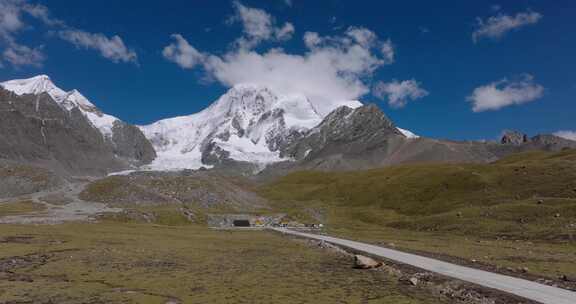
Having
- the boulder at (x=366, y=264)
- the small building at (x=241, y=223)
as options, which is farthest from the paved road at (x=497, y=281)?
the small building at (x=241, y=223)

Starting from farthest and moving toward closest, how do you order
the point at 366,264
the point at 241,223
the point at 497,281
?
the point at 241,223
the point at 366,264
the point at 497,281

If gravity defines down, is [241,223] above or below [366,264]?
above

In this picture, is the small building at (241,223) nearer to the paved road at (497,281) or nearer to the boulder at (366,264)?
the paved road at (497,281)

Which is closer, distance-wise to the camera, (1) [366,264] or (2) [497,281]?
(2) [497,281]

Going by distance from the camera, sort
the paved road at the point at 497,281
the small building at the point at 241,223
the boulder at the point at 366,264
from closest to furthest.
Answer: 1. the paved road at the point at 497,281
2. the boulder at the point at 366,264
3. the small building at the point at 241,223

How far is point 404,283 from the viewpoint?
119 ft

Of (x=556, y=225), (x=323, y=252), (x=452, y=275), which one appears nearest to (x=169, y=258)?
(x=323, y=252)

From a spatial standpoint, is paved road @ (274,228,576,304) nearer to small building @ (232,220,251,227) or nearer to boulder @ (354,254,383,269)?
boulder @ (354,254,383,269)

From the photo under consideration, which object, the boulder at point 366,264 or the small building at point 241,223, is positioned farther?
the small building at point 241,223

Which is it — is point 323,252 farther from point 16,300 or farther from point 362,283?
point 16,300

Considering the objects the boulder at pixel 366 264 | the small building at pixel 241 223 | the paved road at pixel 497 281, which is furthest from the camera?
the small building at pixel 241 223

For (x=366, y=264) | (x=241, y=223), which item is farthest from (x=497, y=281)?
(x=241, y=223)

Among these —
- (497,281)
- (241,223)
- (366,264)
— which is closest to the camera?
(497,281)

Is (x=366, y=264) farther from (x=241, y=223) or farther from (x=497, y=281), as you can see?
(x=241, y=223)
